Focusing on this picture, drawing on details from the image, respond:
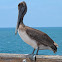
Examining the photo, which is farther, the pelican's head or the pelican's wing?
the pelican's head

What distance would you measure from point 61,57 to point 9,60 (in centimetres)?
134

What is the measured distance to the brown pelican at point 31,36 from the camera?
6273mm

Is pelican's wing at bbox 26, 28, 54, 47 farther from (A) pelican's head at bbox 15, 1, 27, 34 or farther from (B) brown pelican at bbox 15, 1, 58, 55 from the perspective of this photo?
(A) pelican's head at bbox 15, 1, 27, 34

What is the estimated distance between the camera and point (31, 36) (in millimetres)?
6328

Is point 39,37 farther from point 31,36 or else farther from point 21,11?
point 21,11

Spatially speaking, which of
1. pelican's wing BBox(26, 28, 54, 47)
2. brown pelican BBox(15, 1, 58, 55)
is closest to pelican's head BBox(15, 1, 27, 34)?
brown pelican BBox(15, 1, 58, 55)

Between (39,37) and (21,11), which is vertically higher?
(21,11)

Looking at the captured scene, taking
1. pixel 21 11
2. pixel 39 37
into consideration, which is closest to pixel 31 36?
pixel 39 37

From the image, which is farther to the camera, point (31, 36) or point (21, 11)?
point (21, 11)

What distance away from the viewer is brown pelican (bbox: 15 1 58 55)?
20.6ft

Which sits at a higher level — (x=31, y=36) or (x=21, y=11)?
(x=21, y=11)

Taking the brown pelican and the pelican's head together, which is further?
the pelican's head

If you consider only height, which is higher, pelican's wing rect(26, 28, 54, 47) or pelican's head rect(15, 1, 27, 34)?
pelican's head rect(15, 1, 27, 34)

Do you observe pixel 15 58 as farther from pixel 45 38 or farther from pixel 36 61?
pixel 45 38
